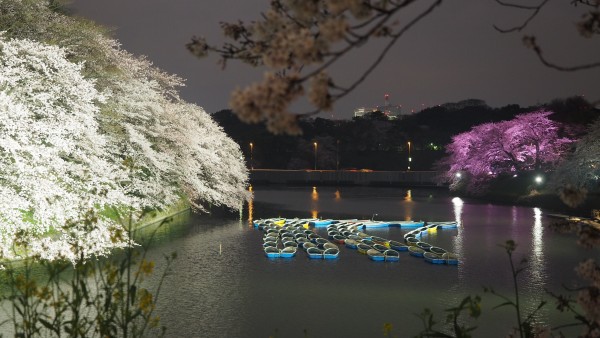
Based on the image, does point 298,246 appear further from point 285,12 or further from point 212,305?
point 285,12

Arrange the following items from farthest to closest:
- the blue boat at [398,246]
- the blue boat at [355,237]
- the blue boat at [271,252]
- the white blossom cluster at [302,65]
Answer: the blue boat at [355,237]
the blue boat at [398,246]
the blue boat at [271,252]
the white blossom cluster at [302,65]

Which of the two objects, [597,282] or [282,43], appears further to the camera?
[597,282]

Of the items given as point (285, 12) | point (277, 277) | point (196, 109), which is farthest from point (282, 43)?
point (196, 109)

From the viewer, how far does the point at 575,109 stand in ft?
12.3

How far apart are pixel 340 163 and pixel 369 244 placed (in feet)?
253

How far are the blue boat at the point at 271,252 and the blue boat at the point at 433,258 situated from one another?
620cm

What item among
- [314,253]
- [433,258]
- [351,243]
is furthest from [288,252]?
[433,258]

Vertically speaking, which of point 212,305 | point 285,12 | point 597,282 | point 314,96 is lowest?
point 212,305

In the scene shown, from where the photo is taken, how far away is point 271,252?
81.7 feet

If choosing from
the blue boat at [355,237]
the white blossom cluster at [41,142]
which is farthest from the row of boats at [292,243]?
the white blossom cluster at [41,142]

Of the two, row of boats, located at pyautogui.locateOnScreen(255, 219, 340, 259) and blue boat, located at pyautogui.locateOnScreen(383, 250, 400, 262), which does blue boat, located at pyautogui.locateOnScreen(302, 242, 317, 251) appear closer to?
row of boats, located at pyautogui.locateOnScreen(255, 219, 340, 259)

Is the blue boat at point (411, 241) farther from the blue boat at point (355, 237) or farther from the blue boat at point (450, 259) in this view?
the blue boat at point (450, 259)

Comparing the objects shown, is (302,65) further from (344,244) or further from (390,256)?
(344,244)

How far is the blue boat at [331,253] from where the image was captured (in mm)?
24719
